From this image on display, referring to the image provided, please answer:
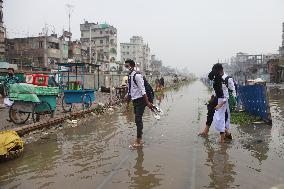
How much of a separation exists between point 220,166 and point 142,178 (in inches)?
63.2

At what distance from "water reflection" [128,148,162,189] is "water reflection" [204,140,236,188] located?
0.89m

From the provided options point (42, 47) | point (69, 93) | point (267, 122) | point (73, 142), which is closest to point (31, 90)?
point (73, 142)

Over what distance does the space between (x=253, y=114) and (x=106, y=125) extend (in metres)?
5.66

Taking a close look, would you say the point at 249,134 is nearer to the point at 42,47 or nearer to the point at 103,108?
the point at 103,108

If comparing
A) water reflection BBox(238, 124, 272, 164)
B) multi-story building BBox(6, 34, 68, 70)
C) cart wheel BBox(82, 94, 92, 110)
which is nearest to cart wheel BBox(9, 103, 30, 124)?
cart wheel BBox(82, 94, 92, 110)

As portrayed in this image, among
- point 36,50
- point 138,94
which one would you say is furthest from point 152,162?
point 36,50

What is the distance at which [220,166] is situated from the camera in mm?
6383

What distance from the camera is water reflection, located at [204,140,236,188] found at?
544cm

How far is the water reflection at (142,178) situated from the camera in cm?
540

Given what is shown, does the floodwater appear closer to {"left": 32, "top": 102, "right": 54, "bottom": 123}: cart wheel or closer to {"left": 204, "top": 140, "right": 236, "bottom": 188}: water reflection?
{"left": 204, "top": 140, "right": 236, "bottom": 188}: water reflection

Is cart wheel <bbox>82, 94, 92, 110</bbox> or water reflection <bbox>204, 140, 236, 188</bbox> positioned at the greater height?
cart wheel <bbox>82, 94, 92, 110</bbox>

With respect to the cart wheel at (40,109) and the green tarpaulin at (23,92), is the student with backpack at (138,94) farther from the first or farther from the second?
the cart wheel at (40,109)

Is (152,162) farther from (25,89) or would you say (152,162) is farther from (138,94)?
(25,89)

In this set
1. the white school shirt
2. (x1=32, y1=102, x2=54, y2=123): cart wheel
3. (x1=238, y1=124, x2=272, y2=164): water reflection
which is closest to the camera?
(x1=238, y1=124, x2=272, y2=164): water reflection
